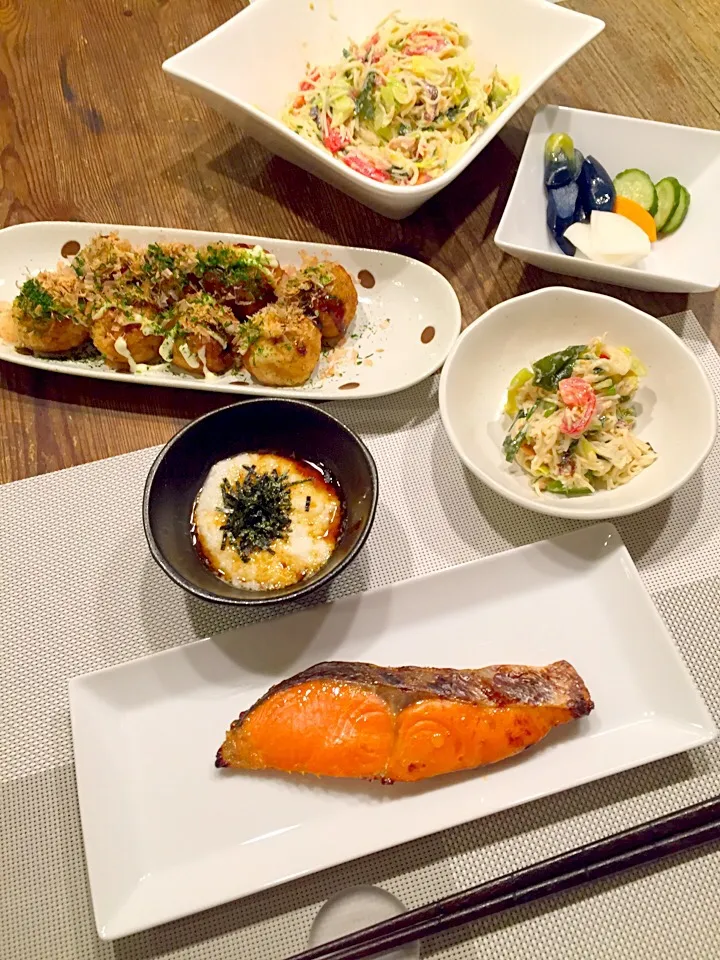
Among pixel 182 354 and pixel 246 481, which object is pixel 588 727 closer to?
pixel 246 481

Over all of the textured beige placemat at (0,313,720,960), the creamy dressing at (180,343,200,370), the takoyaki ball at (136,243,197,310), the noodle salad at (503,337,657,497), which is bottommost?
the textured beige placemat at (0,313,720,960)

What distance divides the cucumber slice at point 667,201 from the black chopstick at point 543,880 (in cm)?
153

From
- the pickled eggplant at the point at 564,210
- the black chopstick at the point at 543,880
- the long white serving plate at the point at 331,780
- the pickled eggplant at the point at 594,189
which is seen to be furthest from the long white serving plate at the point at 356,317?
the black chopstick at the point at 543,880

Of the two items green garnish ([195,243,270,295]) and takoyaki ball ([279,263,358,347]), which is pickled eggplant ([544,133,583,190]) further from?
green garnish ([195,243,270,295])

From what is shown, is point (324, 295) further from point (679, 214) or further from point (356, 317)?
point (679, 214)

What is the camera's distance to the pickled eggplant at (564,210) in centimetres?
198

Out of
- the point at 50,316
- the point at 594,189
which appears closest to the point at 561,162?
the point at 594,189

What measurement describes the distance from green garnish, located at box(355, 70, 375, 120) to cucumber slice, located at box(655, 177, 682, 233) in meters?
0.91

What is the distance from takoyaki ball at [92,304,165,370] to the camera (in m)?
1.89

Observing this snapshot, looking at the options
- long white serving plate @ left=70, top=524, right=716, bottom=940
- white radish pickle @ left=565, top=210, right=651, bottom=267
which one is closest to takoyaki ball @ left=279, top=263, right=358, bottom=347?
white radish pickle @ left=565, top=210, right=651, bottom=267

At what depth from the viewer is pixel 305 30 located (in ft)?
7.45

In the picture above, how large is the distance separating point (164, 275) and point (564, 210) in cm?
114

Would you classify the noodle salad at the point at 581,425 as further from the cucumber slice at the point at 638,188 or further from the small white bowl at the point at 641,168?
the cucumber slice at the point at 638,188

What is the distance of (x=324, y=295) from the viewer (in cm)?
192
